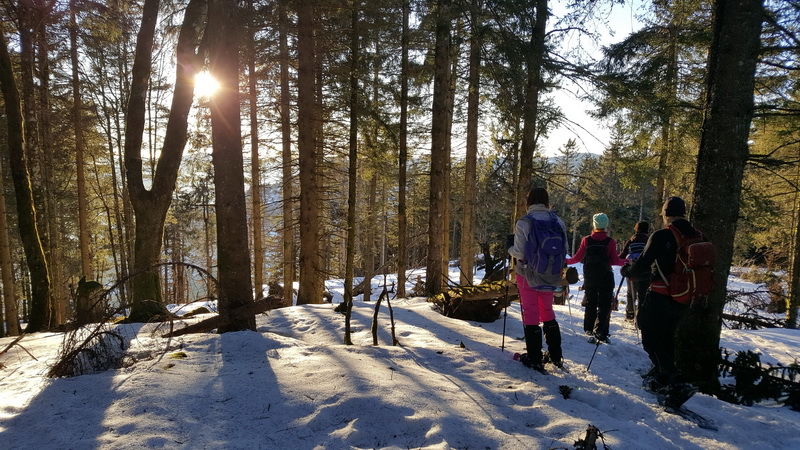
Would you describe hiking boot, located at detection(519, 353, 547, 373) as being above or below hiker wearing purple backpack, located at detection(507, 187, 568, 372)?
below

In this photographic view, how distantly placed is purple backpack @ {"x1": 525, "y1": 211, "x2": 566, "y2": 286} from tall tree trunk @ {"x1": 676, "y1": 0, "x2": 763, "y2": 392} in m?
1.82

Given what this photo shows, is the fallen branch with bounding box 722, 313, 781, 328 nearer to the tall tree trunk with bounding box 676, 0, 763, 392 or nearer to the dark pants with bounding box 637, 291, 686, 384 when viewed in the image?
the tall tree trunk with bounding box 676, 0, 763, 392

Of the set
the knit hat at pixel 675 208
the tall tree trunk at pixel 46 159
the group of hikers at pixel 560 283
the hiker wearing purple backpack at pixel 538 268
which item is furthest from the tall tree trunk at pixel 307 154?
the knit hat at pixel 675 208

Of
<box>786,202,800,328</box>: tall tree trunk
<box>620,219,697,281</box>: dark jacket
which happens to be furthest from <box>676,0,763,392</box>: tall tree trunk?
<box>786,202,800,328</box>: tall tree trunk

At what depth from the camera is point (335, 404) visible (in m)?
2.71

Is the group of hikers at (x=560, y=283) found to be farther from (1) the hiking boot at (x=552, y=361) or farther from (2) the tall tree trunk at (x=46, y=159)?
(2) the tall tree trunk at (x=46, y=159)

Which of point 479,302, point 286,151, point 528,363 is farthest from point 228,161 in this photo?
point 286,151

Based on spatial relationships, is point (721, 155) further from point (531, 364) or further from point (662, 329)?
point (531, 364)

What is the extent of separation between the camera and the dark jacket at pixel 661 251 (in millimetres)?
3506

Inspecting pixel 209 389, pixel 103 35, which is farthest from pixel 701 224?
pixel 103 35

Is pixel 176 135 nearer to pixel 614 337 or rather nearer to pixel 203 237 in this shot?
pixel 614 337

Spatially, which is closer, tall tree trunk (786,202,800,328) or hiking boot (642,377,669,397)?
hiking boot (642,377,669,397)

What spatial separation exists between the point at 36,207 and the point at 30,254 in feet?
5.16

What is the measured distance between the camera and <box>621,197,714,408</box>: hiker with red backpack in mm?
3371
